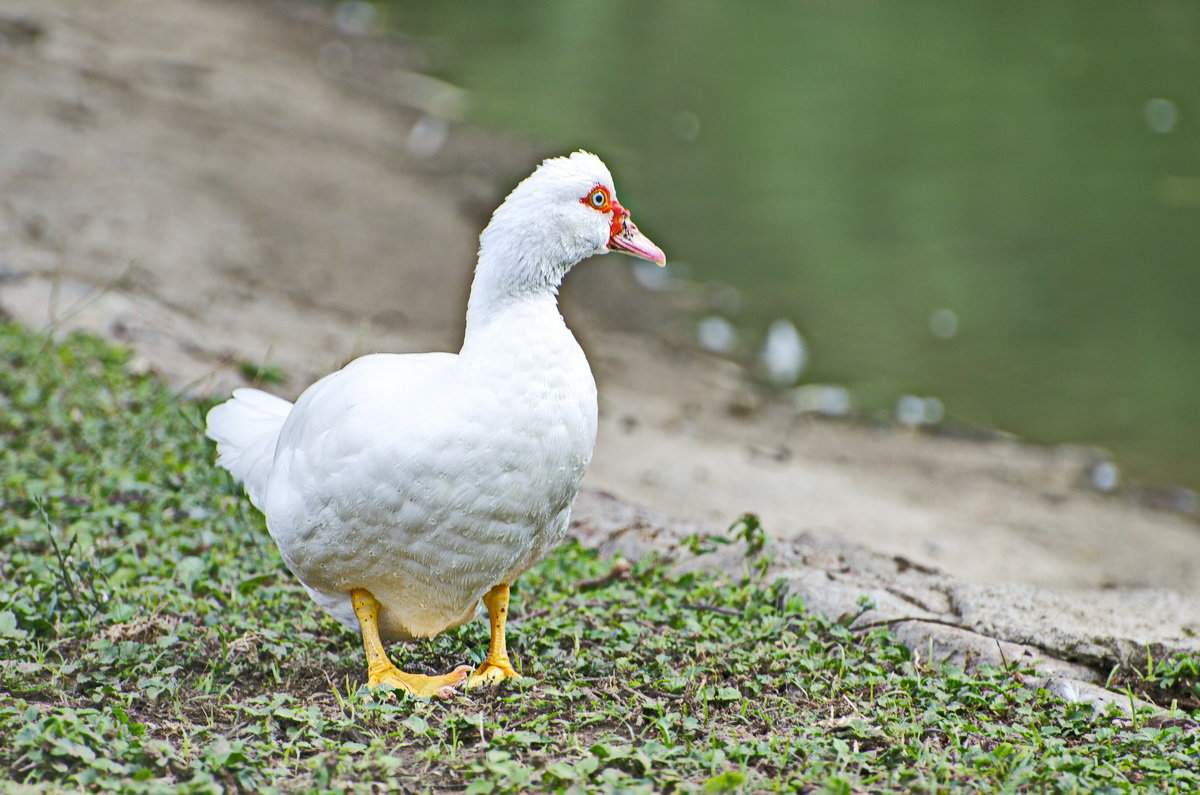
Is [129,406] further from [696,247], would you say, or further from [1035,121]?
[1035,121]

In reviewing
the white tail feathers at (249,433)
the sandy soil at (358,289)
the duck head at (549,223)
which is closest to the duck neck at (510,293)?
the duck head at (549,223)

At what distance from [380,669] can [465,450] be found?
833 mm

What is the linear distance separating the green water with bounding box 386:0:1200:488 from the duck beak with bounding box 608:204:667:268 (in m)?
4.90

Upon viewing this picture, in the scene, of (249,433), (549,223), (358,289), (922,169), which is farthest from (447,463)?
(922,169)

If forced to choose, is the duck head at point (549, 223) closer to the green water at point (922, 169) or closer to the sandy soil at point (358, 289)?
the sandy soil at point (358, 289)

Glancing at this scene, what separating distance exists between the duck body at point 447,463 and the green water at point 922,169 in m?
5.30

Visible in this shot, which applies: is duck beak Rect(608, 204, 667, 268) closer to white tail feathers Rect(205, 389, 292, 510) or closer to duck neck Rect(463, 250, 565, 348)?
duck neck Rect(463, 250, 565, 348)

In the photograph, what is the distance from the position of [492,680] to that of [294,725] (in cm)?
57

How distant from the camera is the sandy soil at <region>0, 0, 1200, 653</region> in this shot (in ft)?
20.5

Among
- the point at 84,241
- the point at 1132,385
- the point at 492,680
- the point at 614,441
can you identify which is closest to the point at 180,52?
the point at 84,241

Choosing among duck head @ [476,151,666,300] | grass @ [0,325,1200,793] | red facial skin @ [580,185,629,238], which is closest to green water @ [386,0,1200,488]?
grass @ [0,325,1200,793]

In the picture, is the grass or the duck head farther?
the duck head

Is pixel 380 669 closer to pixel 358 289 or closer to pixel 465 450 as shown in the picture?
pixel 465 450

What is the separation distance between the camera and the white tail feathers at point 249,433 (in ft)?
13.1
